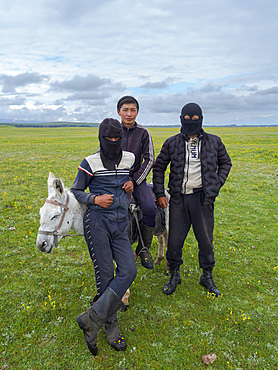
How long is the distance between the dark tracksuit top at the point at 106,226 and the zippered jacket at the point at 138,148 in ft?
2.80

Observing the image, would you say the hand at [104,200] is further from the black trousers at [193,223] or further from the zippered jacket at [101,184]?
the black trousers at [193,223]

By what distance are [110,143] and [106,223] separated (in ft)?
4.51

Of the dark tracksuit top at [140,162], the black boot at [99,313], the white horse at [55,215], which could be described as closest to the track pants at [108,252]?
the black boot at [99,313]

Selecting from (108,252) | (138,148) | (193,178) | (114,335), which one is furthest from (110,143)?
(114,335)

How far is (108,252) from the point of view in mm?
4316

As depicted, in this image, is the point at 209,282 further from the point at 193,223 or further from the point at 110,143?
the point at 110,143

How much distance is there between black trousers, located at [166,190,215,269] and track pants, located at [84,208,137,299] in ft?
5.89

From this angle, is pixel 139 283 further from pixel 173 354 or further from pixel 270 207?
pixel 270 207

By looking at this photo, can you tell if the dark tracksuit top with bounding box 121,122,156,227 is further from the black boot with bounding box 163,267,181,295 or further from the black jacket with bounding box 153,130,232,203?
the black boot with bounding box 163,267,181,295

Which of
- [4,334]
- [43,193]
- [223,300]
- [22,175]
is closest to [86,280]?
[4,334]

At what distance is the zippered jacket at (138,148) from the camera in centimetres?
534

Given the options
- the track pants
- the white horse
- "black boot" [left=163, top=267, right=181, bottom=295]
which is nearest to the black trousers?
"black boot" [left=163, top=267, right=181, bottom=295]

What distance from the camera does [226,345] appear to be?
4.77 m

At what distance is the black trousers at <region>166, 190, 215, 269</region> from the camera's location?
5598 mm
